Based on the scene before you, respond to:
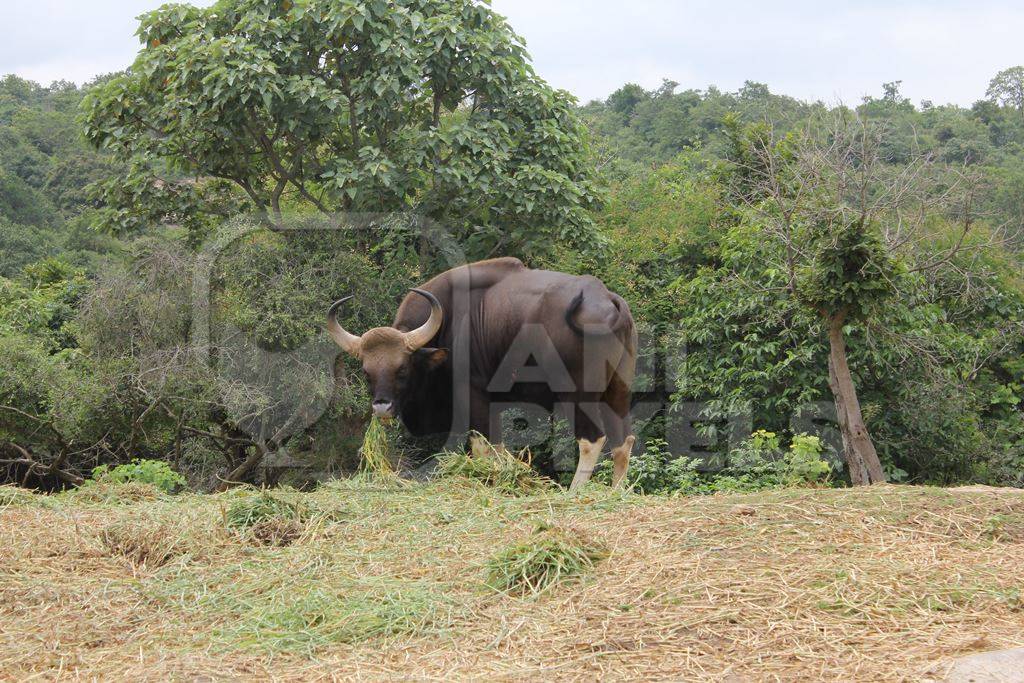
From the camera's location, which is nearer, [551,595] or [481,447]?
[551,595]

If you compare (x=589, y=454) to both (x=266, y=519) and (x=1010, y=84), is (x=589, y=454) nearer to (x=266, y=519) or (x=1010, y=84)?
(x=266, y=519)

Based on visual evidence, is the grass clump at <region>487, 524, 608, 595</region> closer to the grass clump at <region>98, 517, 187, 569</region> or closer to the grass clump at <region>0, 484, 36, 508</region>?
the grass clump at <region>98, 517, 187, 569</region>

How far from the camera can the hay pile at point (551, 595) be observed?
3553 mm

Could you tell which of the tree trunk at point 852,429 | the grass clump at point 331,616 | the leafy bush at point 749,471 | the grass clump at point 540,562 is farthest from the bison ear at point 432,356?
the grass clump at point 331,616

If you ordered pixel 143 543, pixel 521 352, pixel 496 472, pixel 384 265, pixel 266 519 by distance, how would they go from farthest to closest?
pixel 384 265
pixel 521 352
pixel 496 472
pixel 266 519
pixel 143 543

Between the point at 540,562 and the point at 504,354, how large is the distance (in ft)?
16.2

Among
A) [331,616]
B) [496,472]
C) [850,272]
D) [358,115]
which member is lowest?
[331,616]

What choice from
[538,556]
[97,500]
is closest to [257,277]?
[97,500]

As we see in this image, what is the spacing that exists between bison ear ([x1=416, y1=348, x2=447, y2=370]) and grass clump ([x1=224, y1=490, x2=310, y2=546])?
3552 mm

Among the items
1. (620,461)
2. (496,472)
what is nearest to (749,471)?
(620,461)

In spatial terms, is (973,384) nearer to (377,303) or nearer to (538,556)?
(377,303)

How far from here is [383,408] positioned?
28.1 ft

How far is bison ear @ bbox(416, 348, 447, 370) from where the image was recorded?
905 cm

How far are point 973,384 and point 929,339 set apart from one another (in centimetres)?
222
